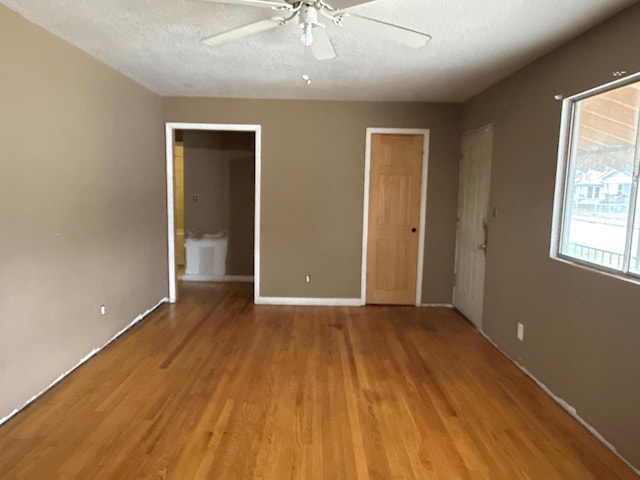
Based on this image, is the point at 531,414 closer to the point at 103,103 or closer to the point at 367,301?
the point at 367,301

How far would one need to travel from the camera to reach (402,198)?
4.82 meters

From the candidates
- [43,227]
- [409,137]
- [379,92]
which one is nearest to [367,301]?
[409,137]

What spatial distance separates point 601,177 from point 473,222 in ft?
6.25

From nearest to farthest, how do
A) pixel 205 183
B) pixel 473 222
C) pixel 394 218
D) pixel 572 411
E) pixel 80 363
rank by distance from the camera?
pixel 572 411
pixel 80 363
pixel 473 222
pixel 394 218
pixel 205 183

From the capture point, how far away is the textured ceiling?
227 cm

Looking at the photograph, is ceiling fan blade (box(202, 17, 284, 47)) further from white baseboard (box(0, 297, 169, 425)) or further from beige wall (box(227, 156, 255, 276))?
beige wall (box(227, 156, 255, 276))

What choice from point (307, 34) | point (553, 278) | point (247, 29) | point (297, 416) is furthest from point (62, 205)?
point (553, 278)

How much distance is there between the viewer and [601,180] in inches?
95.1

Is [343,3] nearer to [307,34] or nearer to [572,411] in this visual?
[307,34]

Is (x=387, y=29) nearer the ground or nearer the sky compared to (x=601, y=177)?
nearer the sky

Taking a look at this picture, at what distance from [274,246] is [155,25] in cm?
279

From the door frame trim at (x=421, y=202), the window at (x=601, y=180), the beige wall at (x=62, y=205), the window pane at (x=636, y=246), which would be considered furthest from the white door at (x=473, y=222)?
the beige wall at (x=62, y=205)

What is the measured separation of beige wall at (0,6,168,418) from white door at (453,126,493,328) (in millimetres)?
3551

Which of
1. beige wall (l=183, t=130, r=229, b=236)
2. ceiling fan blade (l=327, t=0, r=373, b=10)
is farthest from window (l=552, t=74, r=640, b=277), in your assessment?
beige wall (l=183, t=130, r=229, b=236)
